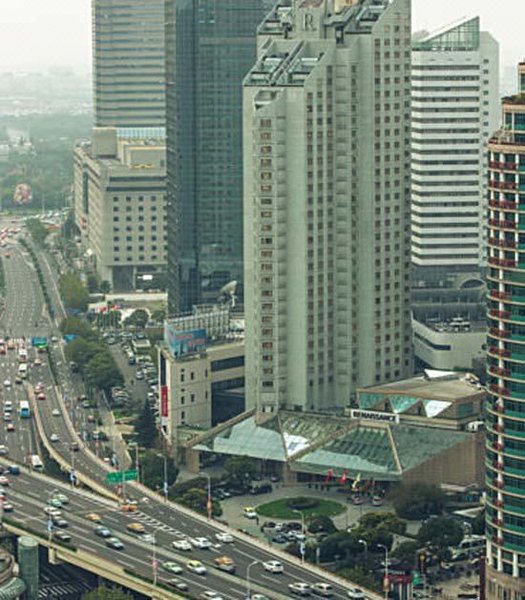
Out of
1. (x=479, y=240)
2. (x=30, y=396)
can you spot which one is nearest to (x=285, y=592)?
(x=30, y=396)

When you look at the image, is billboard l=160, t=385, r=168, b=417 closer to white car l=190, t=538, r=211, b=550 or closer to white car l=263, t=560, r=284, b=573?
white car l=190, t=538, r=211, b=550

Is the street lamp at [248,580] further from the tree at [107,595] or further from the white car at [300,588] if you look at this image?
the tree at [107,595]

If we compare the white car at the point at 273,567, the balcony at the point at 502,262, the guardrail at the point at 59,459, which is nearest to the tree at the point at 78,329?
the guardrail at the point at 59,459

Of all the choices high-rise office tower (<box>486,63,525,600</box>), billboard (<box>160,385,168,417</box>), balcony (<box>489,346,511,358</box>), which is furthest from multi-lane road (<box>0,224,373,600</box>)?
balcony (<box>489,346,511,358</box>)

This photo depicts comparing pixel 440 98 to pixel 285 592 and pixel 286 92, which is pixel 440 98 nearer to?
pixel 286 92

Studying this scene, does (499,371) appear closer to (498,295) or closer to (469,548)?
(498,295)

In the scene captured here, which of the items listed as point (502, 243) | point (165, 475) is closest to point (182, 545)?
point (165, 475)
